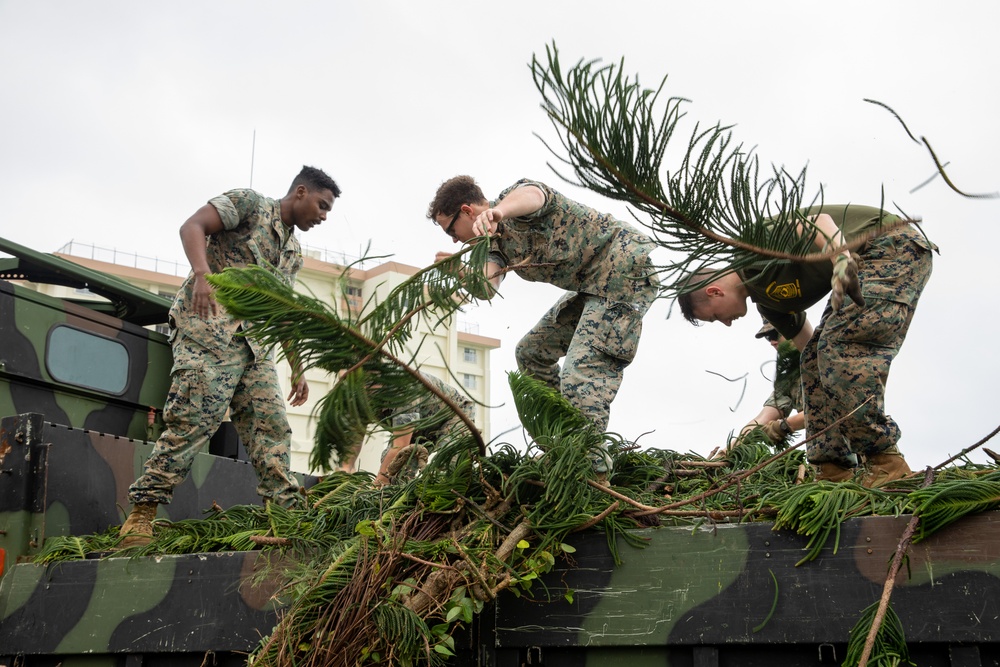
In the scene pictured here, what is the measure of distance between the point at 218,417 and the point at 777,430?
223 cm

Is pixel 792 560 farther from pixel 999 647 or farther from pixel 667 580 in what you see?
pixel 999 647

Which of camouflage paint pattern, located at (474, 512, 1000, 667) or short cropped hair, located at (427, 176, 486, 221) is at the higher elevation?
short cropped hair, located at (427, 176, 486, 221)

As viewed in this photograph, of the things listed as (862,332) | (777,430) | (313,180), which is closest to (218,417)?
(313,180)

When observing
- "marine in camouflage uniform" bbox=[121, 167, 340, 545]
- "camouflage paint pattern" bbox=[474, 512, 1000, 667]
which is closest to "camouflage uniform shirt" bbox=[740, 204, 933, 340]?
"camouflage paint pattern" bbox=[474, 512, 1000, 667]

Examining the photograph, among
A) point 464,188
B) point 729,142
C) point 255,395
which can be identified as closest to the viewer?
point 729,142

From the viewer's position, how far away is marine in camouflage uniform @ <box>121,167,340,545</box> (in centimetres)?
351

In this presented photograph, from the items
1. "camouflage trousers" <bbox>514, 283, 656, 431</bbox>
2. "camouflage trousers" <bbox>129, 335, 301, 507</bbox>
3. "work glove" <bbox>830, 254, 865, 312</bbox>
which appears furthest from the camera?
"camouflage trousers" <bbox>129, 335, 301, 507</bbox>

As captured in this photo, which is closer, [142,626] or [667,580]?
[667,580]

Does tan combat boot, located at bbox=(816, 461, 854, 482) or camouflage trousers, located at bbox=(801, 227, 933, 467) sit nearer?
camouflage trousers, located at bbox=(801, 227, 933, 467)

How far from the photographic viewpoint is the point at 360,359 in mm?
2057

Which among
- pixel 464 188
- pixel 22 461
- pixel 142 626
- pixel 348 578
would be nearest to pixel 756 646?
pixel 348 578

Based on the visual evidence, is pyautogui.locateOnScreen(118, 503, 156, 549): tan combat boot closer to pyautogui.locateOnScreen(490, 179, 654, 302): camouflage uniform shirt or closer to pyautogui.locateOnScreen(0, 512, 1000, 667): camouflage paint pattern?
pyautogui.locateOnScreen(0, 512, 1000, 667): camouflage paint pattern

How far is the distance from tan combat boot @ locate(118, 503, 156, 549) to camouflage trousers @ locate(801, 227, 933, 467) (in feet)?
7.25

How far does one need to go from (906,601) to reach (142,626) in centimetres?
200
